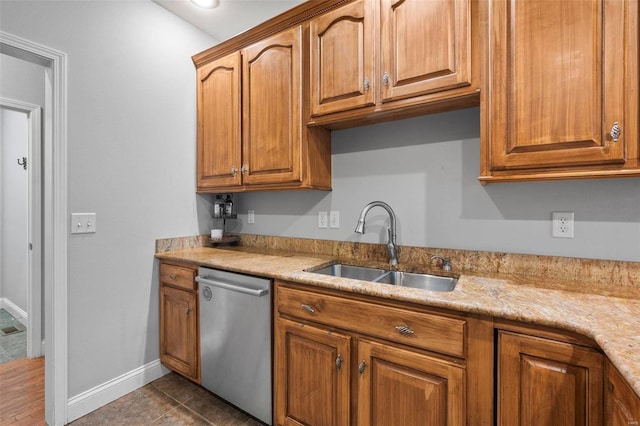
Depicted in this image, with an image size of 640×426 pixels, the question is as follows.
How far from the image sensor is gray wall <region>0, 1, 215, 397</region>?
1.80 m

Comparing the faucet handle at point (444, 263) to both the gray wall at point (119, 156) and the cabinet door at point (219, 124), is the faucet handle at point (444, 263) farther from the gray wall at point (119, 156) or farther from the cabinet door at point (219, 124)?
the gray wall at point (119, 156)

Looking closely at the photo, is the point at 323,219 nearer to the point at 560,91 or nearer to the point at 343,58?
the point at 343,58

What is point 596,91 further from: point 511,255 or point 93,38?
point 93,38

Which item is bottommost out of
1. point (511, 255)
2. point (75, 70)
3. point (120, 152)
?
point (511, 255)

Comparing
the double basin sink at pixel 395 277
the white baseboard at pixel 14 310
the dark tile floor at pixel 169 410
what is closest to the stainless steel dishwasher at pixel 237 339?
the dark tile floor at pixel 169 410

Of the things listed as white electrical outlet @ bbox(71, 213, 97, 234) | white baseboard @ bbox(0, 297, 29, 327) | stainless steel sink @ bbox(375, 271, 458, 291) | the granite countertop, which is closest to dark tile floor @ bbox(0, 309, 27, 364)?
white baseboard @ bbox(0, 297, 29, 327)

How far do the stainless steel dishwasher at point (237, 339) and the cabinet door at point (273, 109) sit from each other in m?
0.72

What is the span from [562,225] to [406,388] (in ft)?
3.45

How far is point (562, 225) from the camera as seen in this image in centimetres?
145

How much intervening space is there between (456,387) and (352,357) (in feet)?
1.39

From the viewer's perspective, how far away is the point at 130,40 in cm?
206

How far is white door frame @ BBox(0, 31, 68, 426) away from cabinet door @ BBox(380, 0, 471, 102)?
1815mm

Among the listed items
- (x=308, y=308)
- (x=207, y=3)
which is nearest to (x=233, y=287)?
(x=308, y=308)

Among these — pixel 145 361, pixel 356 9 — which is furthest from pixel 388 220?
pixel 145 361
